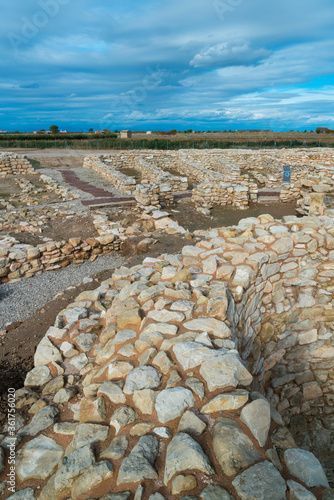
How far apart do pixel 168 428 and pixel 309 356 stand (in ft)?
12.6

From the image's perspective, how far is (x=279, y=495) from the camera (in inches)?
68.5

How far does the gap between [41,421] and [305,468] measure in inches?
87.0

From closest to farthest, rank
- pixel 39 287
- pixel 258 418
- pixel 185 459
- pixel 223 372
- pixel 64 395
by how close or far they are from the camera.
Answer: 1. pixel 185 459
2. pixel 258 418
3. pixel 223 372
4. pixel 64 395
5. pixel 39 287

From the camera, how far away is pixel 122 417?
7.89ft

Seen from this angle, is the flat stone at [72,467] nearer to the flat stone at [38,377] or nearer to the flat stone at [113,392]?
the flat stone at [113,392]

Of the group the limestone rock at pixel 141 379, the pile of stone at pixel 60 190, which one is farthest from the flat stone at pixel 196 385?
the pile of stone at pixel 60 190

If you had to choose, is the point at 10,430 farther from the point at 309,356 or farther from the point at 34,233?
the point at 34,233

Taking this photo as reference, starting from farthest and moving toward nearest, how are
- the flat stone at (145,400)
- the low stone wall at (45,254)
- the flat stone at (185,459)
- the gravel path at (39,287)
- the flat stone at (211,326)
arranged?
the low stone wall at (45,254) < the gravel path at (39,287) < the flat stone at (211,326) < the flat stone at (145,400) < the flat stone at (185,459)

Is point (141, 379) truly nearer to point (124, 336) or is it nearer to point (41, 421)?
point (124, 336)

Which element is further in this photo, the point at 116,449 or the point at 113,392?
the point at 113,392

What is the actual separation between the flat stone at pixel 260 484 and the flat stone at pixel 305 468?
6.8 inches

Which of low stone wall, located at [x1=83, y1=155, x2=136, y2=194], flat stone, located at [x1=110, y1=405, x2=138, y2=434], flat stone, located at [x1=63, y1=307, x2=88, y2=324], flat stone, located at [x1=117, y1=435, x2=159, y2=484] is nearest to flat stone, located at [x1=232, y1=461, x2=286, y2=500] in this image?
flat stone, located at [x1=117, y1=435, x2=159, y2=484]

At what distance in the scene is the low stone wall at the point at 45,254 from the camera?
735 centimetres

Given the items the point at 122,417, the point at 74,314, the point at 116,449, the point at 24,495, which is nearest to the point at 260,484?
the point at 116,449
